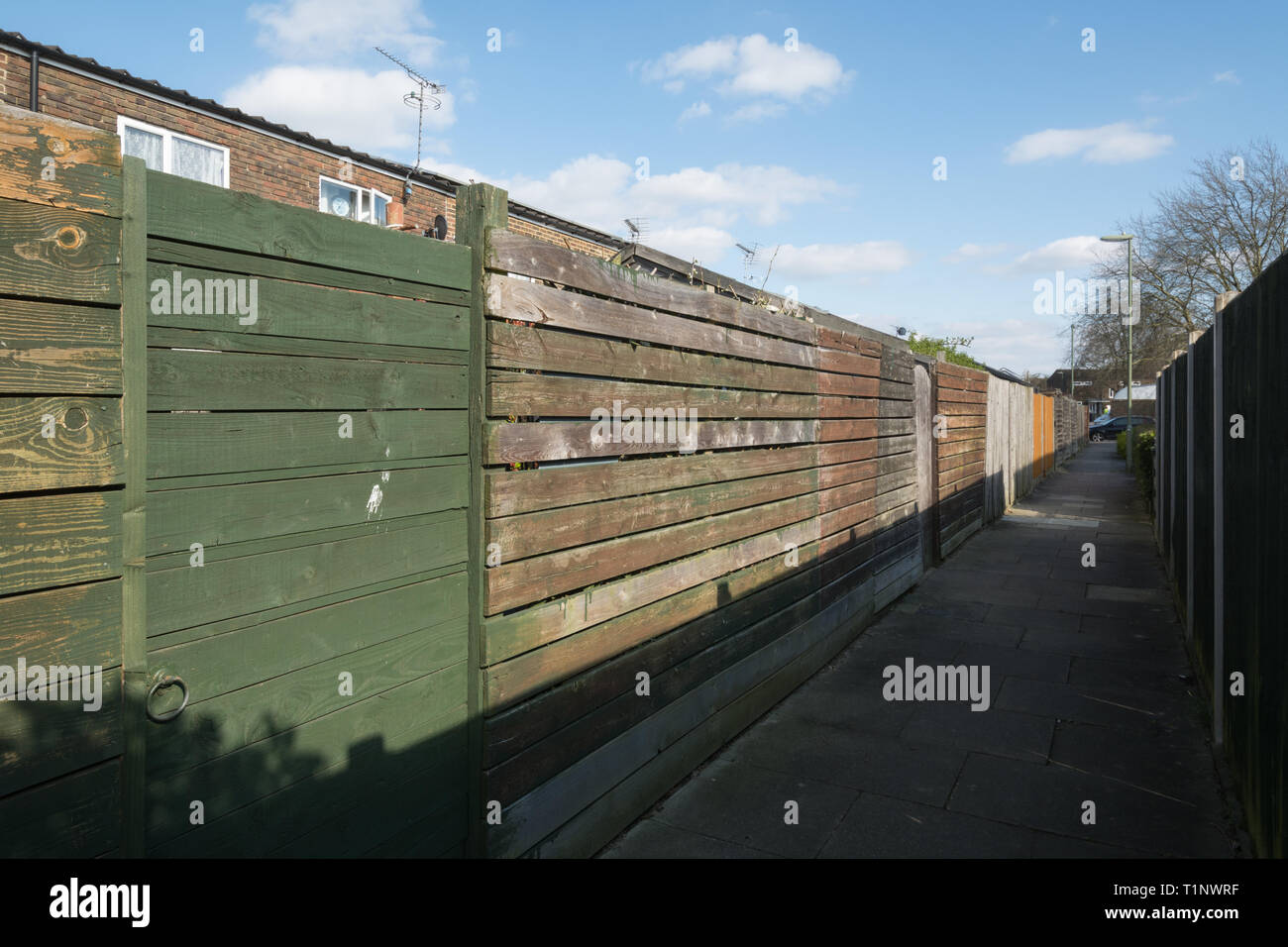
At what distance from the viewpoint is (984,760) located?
446 centimetres

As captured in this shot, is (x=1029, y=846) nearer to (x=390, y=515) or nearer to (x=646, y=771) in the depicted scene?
(x=646, y=771)

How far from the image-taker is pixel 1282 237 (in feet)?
92.5

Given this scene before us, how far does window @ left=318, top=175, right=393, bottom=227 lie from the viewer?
1345 centimetres

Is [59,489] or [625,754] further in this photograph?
[625,754]

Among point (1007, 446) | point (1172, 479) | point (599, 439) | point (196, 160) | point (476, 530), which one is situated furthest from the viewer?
point (1007, 446)

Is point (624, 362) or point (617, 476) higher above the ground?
point (624, 362)

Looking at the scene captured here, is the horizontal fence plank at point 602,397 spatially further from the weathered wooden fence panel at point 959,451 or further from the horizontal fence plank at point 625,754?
the weathered wooden fence panel at point 959,451

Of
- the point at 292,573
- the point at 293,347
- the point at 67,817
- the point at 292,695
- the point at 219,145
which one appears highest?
the point at 219,145

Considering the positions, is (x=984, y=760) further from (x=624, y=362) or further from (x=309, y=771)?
(x=309, y=771)

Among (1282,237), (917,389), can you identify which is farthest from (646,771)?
(1282,237)

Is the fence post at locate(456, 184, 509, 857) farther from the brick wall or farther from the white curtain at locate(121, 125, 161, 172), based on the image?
the white curtain at locate(121, 125, 161, 172)

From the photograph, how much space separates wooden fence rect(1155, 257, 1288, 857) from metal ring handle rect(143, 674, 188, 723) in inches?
131

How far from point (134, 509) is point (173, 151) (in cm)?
1187

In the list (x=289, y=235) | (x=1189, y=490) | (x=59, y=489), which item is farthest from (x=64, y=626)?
(x=1189, y=490)
